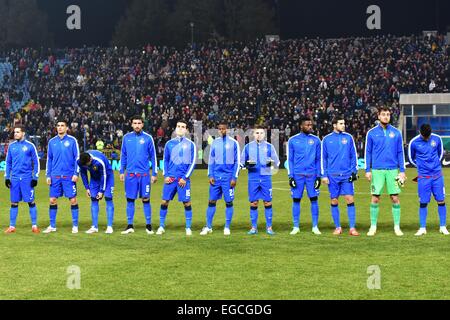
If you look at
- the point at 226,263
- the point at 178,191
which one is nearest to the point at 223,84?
the point at 178,191

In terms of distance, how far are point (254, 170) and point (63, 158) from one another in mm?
3795

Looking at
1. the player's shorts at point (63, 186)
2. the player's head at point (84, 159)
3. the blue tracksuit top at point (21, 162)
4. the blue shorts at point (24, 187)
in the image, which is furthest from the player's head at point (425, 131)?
the blue shorts at point (24, 187)

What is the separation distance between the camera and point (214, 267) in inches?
413

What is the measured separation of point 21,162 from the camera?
14.9 m

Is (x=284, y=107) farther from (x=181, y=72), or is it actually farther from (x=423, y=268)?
(x=423, y=268)

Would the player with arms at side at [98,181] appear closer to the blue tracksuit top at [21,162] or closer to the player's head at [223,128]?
the blue tracksuit top at [21,162]

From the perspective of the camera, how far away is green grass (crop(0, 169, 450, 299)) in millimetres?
8883

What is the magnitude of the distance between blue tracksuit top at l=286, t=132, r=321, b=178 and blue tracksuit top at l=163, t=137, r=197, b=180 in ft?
6.26

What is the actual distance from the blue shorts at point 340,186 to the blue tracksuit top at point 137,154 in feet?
11.3

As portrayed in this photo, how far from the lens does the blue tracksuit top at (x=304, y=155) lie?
14438 millimetres

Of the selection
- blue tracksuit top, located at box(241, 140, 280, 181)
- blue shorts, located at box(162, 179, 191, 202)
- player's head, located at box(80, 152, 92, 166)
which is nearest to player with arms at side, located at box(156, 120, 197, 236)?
blue shorts, located at box(162, 179, 191, 202)

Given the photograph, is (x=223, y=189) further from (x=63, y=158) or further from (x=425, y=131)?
(x=425, y=131)

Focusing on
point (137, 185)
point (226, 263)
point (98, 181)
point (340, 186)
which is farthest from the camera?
point (98, 181)

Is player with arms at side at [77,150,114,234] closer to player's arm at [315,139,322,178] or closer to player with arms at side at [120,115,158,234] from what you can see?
player with arms at side at [120,115,158,234]
